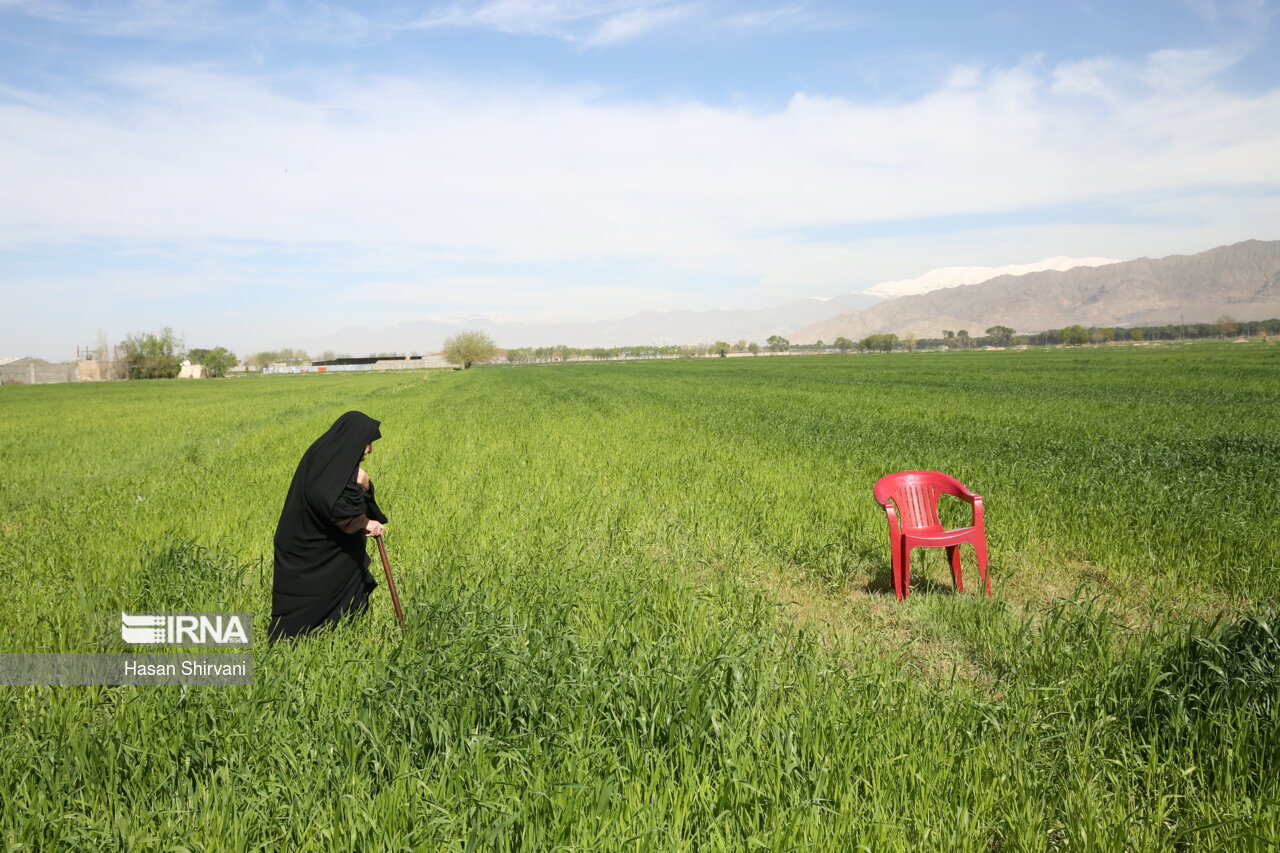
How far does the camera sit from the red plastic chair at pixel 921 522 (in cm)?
584

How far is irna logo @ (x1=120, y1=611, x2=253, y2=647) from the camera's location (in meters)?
4.54

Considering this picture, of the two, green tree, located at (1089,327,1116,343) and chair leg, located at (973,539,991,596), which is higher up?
green tree, located at (1089,327,1116,343)

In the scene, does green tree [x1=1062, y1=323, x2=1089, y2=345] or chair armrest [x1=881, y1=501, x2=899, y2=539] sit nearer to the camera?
chair armrest [x1=881, y1=501, x2=899, y2=539]

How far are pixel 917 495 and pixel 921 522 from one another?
26cm

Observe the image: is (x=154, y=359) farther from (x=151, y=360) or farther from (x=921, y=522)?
(x=921, y=522)

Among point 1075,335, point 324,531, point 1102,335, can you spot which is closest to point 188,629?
point 324,531

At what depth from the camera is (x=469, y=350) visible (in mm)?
158000

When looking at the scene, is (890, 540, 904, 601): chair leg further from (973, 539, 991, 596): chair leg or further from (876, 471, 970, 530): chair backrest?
(973, 539, 991, 596): chair leg

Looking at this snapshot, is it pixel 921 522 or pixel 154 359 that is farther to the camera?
pixel 154 359

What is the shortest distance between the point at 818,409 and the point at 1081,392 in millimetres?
13141

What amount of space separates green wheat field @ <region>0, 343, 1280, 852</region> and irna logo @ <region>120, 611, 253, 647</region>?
0.17m

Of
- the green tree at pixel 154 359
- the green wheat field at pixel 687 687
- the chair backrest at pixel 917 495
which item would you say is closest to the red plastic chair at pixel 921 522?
the chair backrest at pixel 917 495

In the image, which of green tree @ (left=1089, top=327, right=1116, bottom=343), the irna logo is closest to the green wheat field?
the irna logo

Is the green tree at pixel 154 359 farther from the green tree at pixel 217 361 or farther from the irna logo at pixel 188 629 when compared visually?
the irna logo at pixel 188 629
